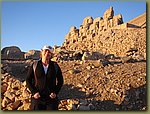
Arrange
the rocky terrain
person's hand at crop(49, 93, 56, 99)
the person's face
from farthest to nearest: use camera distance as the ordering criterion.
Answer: the rocky terrain → the person's face → person's hand at crop(49, 93, 56, 99)

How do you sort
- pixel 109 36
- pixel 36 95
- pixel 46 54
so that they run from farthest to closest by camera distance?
pixel 109 36 < pixel 46 54 < pixel 36 95

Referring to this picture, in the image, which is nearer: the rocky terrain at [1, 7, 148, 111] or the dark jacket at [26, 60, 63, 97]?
the dark jacket at [26, 60, 63, 97]

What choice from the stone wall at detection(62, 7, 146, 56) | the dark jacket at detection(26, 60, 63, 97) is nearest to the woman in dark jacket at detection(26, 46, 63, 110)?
the dark jacket at detection(26, 60, 63, 97)

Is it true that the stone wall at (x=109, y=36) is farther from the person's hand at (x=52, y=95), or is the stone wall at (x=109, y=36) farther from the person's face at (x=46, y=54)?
the person's hand at (x=52, y=95)

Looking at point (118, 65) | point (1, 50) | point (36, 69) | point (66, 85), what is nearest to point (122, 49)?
point (118, 65)

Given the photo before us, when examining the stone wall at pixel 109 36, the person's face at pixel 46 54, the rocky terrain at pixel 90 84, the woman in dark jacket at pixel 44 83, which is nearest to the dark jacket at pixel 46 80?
the woman in dark jacket at pixel 44 83

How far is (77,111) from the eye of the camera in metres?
4.13

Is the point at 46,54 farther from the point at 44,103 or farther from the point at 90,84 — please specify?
the point at 90,84

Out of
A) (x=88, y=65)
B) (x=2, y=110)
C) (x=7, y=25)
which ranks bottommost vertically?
(x=2, y=110)

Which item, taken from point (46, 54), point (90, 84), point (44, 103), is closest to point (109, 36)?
point (90, 84)

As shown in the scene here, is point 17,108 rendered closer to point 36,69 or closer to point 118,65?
point 36,69

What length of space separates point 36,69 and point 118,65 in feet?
5.78

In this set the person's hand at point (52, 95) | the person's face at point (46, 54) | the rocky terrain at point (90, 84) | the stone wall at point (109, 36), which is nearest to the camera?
the person's hand at point (52, 95)

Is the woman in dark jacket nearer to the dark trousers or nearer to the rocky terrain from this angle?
the dark trousers
